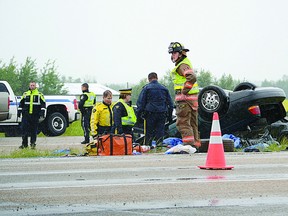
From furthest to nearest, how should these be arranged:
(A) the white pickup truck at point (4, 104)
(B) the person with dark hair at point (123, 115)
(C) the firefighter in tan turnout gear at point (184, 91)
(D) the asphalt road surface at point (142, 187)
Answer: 1. (A) the white pickup truck at point (4, 104)
2. (B) the person with dark hair at point (123, 115)
3. (C) the firefighter in tan turnout gear at point (184, 91)
4. (D) the asphalt road surface at point (142, 187)

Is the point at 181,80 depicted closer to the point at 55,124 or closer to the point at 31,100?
the point at 31,100

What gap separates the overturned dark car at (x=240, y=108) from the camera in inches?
627

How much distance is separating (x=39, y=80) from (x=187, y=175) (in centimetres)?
6355

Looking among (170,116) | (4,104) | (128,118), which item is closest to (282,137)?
(170,116)

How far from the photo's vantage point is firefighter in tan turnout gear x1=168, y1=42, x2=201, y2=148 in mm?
14109

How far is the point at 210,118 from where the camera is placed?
16.1 meters

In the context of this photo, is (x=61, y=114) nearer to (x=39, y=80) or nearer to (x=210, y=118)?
(x=210, y=118)

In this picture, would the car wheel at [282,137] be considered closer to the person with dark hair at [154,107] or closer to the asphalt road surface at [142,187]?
the person with dark hair at [154,107]

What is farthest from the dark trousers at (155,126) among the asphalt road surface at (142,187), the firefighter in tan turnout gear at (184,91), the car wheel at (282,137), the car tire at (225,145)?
the asphalt road surface at (142,187)

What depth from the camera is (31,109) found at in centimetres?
1917

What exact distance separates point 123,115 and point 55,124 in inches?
517

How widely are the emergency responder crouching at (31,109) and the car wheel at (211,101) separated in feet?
15.2

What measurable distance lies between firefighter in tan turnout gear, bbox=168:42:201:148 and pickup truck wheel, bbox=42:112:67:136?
50.0 feet

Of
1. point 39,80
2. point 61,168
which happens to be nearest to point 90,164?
point 61,168
